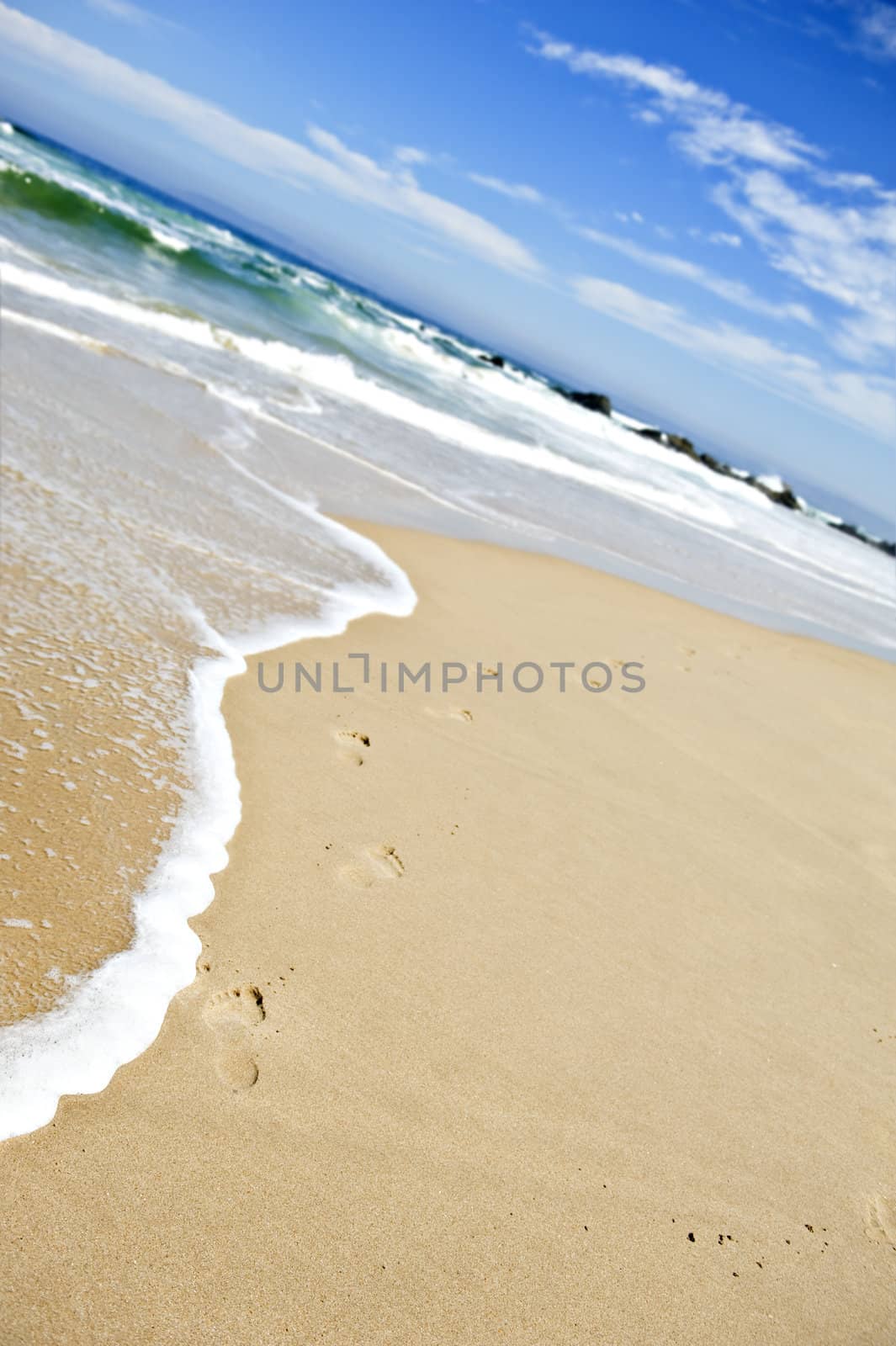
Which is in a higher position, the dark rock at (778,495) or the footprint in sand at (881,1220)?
the dark rock at (778,495)

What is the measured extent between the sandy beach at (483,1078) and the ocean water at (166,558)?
0.57 feet

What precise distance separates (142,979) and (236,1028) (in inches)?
10.9

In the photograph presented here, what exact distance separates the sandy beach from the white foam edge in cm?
5

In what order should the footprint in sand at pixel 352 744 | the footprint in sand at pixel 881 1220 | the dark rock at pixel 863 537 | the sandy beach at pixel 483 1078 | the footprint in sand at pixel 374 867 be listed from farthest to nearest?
the dark rock at pixel 863 537, the footprint in sand at pixel 352 744, the footprint in sand at pixel 374 867, the footprint in sand at pixel 881 1220, the sandy beach at pixel 483 1078

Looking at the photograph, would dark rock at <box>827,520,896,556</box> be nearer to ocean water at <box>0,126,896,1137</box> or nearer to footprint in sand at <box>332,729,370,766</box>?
ocean water at <box>0,126,896,1137</box>

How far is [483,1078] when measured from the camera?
2398 millimetres

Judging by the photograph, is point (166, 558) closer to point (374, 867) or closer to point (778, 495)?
point (374, 867)

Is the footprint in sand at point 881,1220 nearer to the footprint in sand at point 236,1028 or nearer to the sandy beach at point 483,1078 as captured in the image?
the sandy beach at point 483,1078

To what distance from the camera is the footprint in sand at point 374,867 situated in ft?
9.87

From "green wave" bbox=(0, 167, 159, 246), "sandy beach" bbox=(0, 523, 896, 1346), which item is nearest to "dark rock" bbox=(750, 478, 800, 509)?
"green wave" bbox=(0, 167, 159, 246)

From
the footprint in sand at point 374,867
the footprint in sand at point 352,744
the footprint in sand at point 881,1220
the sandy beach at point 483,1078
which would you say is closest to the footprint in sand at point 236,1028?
the sandy beach at point 483,1078

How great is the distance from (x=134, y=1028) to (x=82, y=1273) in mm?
582

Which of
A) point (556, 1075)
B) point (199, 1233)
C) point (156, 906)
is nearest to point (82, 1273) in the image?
point (199, 1233)

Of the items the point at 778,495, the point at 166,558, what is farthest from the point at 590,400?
the point at 166,558
